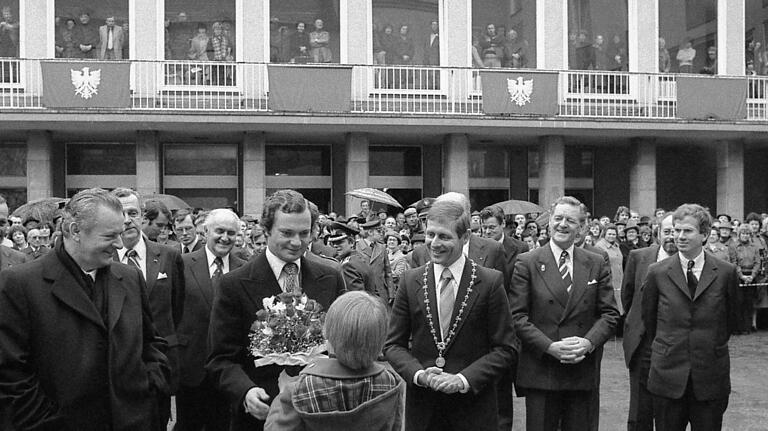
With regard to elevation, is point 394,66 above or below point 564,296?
above

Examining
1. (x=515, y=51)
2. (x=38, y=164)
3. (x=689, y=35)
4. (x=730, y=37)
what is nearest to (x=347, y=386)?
(x=38, y=164)

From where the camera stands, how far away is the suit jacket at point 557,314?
5879mm

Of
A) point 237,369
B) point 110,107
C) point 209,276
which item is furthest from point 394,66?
point 237,369

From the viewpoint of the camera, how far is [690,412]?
5.95m

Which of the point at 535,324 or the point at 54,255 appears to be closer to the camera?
the point at 54,255

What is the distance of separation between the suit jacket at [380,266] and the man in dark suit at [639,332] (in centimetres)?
362

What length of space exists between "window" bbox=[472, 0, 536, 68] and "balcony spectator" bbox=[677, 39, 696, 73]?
14.3ft

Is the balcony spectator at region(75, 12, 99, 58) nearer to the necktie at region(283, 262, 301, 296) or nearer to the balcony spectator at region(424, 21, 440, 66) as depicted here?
the balcony spectator at region(424, 21, 440, 66)

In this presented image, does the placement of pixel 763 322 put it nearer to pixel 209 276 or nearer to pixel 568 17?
pixel 568 17

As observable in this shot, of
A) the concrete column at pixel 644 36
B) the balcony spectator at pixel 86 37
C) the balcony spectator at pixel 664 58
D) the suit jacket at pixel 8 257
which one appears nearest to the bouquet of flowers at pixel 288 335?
the suit jacket at pixel 8 257

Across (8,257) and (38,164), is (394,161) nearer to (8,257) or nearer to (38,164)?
(38,164)

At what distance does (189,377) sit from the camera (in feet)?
20.4

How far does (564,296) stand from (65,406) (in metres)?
3.54

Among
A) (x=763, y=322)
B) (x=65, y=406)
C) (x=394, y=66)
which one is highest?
(x=394, y=66)
